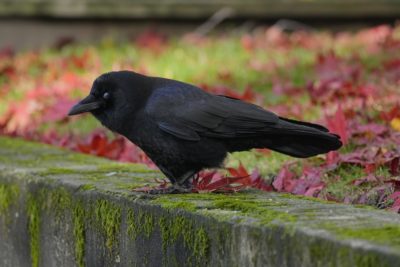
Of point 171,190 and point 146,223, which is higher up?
point 171,190

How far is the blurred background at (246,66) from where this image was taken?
4.50 m

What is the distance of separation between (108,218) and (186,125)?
0.51 meters

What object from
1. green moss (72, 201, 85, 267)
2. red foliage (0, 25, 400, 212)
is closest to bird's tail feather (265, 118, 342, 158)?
red foliage (0, 25, 400, 212)

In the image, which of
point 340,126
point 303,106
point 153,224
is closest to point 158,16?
point 303,106

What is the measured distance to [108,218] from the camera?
12.4 feet

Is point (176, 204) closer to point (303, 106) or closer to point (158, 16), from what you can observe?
point (303, 106)

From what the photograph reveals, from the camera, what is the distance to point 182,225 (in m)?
3.27

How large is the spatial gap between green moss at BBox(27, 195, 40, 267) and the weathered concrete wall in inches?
238

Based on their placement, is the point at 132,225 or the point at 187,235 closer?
the point at 187,235

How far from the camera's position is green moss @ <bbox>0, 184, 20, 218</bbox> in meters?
A: 4.62

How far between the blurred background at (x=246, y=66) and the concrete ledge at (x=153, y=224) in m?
0.62

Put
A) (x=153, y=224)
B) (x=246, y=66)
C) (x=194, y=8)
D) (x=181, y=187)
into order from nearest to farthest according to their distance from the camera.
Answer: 1. (x=153, y=224)
2. (x=181, y=187)
3. (x=246, y=66)
4. (x=194, y=8)

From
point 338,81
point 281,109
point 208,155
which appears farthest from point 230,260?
point 338,81

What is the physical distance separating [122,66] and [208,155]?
15.5 ft
